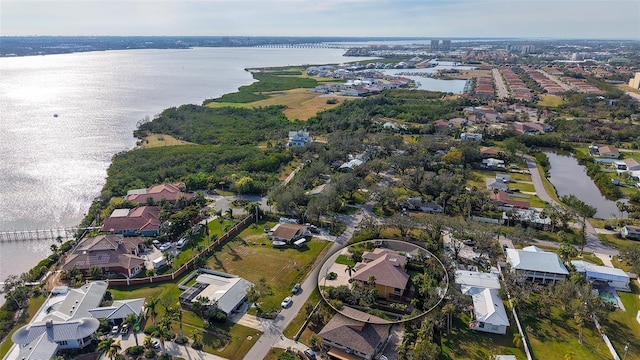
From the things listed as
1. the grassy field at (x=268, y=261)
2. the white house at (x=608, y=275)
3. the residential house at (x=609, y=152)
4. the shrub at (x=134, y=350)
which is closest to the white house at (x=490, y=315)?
the white house at (x=608, y=275)

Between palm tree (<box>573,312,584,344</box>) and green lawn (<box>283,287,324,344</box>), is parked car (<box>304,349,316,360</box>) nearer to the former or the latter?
green lawn (<box>283,287,324,344</box>)

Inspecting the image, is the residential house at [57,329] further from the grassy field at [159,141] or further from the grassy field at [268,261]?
the grassy field at [159,141]

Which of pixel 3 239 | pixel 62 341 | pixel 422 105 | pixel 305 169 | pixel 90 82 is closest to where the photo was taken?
pixel 62 341

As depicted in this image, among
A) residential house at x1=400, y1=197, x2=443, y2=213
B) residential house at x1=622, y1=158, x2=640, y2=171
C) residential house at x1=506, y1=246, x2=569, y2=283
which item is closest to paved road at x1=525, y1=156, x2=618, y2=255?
residential house at x1=506, y1=246, x2=569, y2=283

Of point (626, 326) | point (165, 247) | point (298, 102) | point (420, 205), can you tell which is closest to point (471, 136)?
point (420, 205)

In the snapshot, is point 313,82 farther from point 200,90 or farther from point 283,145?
point 283,145

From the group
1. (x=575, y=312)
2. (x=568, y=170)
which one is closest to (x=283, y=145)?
(x=568, y=170)
